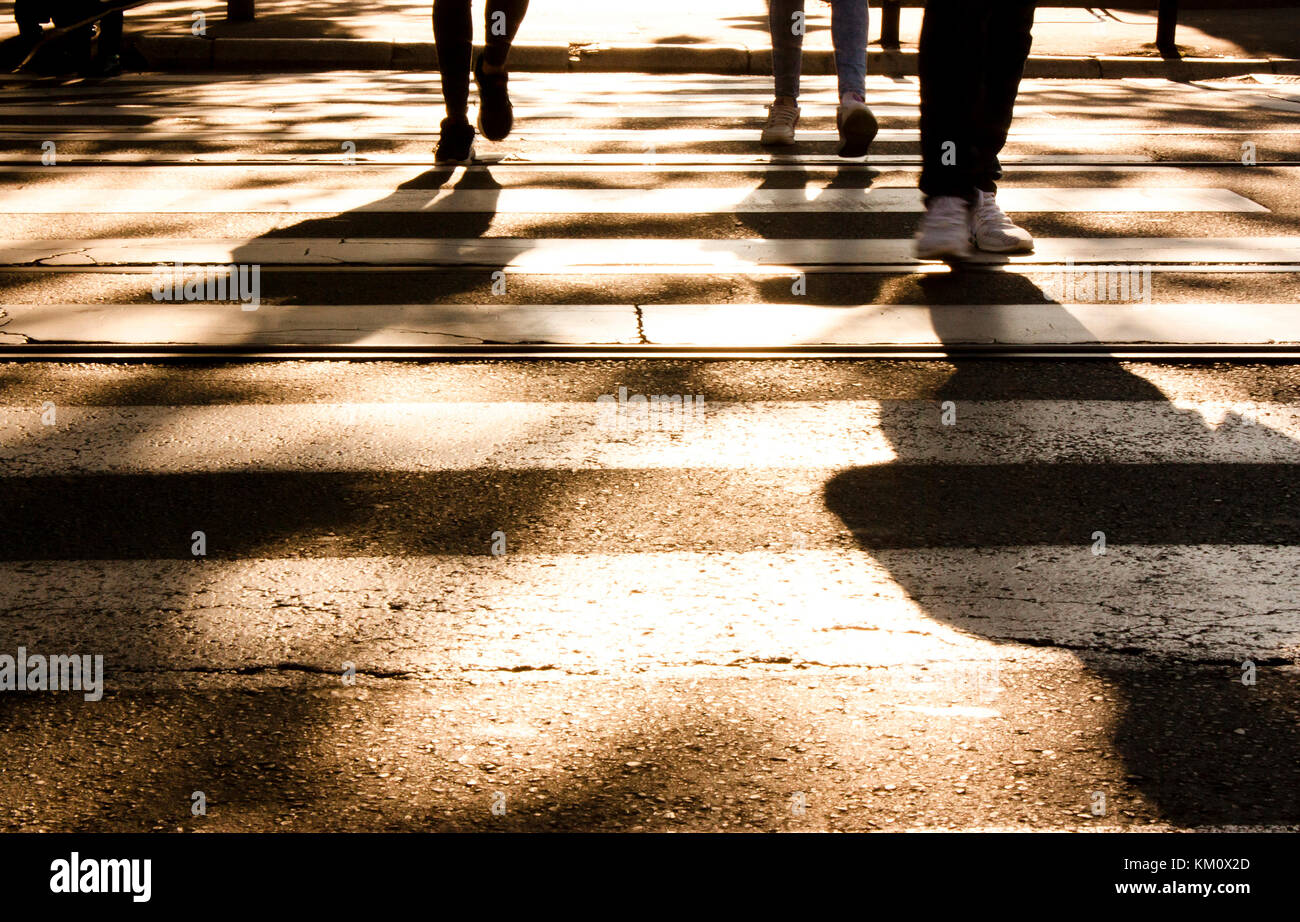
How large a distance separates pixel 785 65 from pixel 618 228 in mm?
2236

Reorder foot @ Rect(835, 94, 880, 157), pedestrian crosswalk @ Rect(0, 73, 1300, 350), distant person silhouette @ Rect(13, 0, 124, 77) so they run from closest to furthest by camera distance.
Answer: pedestrian crosswalk @ Rect(0, 73, 1300, 350), foot @ Rect(835, 94, 880, 157), distant person silhouette @ Rect(13, 0, 124, 77)

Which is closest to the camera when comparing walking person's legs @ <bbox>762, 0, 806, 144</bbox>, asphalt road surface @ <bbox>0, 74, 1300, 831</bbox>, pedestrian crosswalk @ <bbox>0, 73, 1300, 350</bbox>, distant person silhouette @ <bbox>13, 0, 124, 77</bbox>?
asphalt road surface @ <bbox>0, 74, 1300, 831</bbox>

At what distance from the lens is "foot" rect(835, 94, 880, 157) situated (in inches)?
287

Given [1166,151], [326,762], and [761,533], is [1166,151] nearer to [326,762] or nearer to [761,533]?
[761,533]

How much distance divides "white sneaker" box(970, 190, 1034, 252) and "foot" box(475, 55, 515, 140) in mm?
2824

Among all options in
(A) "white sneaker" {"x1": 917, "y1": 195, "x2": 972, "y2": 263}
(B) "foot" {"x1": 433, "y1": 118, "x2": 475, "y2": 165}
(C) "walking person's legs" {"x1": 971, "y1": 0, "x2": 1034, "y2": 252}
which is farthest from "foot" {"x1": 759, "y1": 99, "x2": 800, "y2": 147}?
(A) "white sneaker" {"x1": 917, "y1": 195, "x2": 972, "y2": 263}

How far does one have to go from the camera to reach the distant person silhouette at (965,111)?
16.7 feet

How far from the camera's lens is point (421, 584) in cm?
308

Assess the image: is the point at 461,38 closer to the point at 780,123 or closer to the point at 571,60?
the point at 780,123

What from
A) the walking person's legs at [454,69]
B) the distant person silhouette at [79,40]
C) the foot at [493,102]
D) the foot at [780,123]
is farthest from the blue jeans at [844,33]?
the distant person silhouette at [79,40]

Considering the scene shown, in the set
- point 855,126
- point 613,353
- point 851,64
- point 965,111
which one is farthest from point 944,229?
point 851,64

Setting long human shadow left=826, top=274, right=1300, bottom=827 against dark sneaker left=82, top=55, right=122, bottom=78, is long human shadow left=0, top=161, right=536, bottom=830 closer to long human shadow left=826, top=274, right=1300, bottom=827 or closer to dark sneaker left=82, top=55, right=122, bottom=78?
long human shadow left=826, top=274, right=1300, bottom=827

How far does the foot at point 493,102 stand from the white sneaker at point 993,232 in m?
Answer: 2.82

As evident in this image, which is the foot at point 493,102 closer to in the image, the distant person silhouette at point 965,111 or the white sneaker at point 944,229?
the distant person silhouette at point 965,111
